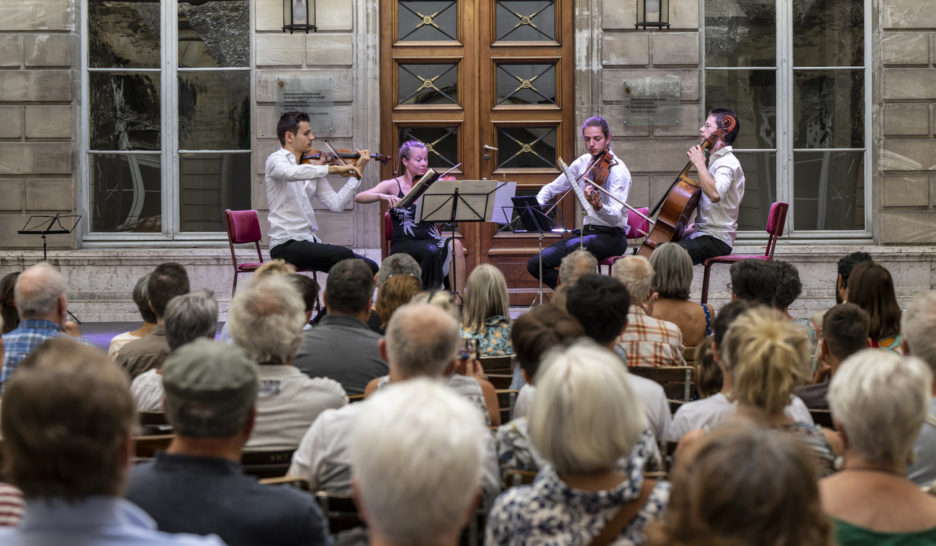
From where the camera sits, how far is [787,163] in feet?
31.4

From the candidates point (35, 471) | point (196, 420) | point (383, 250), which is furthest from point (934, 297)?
point (383, 250)

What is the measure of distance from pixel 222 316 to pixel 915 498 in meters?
7.60

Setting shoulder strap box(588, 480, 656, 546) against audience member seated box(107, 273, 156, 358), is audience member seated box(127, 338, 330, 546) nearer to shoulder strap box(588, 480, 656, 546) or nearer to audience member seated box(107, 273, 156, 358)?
shoulder strap box(588, 480, 656, 546)

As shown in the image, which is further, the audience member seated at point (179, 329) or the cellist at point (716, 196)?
the cellist at point (716, 196)

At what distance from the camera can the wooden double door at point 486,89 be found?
943 cm

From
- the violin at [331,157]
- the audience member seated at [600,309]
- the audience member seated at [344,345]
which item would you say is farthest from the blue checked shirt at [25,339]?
the violin at [331,157]

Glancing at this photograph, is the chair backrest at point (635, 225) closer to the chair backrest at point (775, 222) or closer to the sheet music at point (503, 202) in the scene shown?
the chair backrest at point (775, 222)

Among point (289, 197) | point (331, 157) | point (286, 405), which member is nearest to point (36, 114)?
point (289, 197)

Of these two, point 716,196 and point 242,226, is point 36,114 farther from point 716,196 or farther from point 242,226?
point 716,196

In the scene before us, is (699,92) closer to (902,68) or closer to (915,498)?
(902,68)

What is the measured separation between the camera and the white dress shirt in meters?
8.18

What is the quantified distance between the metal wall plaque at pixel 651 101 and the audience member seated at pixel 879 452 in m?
7.18

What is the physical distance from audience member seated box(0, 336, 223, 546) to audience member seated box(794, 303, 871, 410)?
2.45 m

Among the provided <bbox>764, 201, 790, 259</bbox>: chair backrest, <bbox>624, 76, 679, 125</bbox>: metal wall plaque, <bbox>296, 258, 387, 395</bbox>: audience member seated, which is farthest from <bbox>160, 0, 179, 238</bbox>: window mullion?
<bbox>296, 258, 387, 395</bbox>: audience member seated
